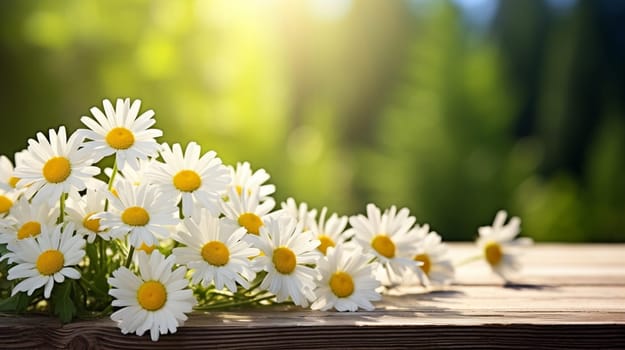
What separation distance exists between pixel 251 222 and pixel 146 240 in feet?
0.53

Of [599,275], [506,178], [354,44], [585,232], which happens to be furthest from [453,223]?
[599,275]

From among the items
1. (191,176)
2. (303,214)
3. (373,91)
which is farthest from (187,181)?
(373,91)

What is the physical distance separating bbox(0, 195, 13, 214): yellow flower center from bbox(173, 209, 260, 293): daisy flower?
277 mm

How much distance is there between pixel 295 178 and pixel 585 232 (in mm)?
2608

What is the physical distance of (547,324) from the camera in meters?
0.88

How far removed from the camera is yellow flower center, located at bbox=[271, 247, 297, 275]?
943mm

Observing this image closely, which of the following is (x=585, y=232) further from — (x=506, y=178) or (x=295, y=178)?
(x=295, y=178)

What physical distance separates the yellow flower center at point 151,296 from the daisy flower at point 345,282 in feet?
0.65

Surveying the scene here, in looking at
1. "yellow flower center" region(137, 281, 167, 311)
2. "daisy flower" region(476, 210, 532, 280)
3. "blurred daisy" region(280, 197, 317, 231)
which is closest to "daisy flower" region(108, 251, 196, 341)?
"yellow flower center" region(137, 281, 167, 311)

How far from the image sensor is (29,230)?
940 millimetres

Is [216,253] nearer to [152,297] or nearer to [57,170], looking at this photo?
[152,297]

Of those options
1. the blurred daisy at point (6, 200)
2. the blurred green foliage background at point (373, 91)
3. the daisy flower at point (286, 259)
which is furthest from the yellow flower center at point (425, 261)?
the blurred green foliage background at point (373, 91)

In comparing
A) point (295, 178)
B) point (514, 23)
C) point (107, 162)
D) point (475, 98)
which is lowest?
point (107, 162)

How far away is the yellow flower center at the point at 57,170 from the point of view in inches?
35.9
